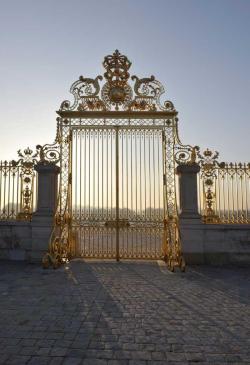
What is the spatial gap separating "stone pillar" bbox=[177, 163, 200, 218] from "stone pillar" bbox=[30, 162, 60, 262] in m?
3.68

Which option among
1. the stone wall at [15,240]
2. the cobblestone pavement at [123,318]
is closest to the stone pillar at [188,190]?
the cobblestone pavement at [123,318]

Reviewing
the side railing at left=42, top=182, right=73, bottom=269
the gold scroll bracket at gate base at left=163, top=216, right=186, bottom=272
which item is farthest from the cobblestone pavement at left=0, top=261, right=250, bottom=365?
the side railing at left=42, top=182, right=73, bottom=269

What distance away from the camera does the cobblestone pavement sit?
11.4 ft

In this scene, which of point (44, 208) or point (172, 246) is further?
point (44, 208)

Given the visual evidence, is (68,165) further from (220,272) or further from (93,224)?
(220,272)

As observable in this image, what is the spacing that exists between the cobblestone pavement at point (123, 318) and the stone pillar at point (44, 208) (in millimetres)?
1537

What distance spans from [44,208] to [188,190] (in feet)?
13.9

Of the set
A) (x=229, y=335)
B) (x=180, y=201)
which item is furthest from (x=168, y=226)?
(x=229, y=335)

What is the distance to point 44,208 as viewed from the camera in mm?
9531

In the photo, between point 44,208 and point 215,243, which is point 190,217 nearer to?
point 215,243

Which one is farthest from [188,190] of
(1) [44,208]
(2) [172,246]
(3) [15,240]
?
(3) [15,240]

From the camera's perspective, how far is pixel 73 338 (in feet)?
12.7

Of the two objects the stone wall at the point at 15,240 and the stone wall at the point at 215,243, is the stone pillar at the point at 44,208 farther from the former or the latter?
the stone wall at the point at 215,243

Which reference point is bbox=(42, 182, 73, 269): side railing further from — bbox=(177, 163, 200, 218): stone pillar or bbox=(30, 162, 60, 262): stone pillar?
bbox=(177, 163, 200, 218): stone pillar
